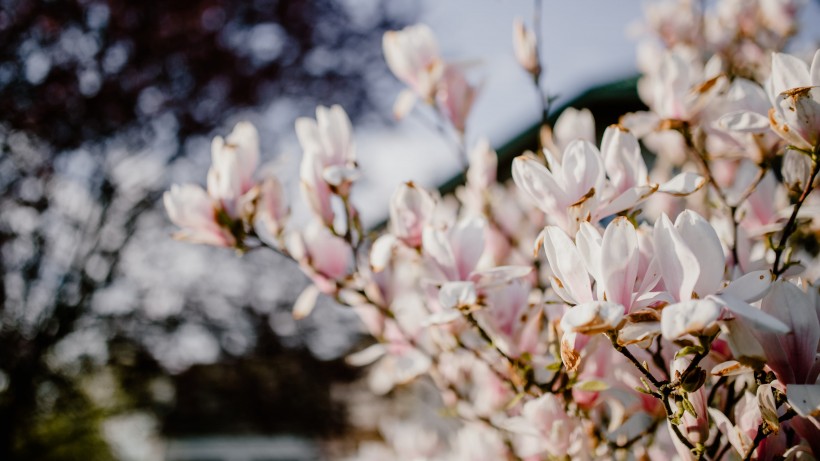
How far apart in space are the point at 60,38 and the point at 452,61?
8.58 ft

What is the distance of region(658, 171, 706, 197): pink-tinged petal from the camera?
65cm

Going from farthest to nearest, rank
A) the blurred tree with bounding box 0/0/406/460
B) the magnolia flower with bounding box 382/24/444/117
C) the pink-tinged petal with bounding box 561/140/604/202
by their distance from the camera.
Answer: the blurred tree with bounding box 0/0/406/460
the magnolia flower with bounding box 382/24/444/117
the pink-tinged petal with bounding box 561/140/604/202

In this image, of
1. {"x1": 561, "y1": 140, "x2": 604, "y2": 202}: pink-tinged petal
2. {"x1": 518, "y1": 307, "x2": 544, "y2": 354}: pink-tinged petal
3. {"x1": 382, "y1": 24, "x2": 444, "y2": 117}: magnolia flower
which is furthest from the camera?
{"x1": 382, "y1": 24, "x2": 444, "y2": 117}: magnolia flower

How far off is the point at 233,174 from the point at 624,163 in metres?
0.53

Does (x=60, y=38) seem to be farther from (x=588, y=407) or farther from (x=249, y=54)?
(x=588, y=407)

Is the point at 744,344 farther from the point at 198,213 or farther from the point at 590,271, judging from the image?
the point at 198,213

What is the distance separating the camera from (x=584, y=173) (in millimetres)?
668

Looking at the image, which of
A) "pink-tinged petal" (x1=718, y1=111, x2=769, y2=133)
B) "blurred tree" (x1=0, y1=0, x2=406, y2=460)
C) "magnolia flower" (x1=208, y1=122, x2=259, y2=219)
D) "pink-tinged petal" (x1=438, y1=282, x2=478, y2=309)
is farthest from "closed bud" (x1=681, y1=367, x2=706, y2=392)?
"blurred tree" (x1=0, y1=0, x2=406, y2=460)

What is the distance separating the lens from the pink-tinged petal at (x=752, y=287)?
1.63 ft

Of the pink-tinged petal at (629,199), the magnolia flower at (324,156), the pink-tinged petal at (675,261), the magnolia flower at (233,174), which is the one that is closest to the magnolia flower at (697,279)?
the pink-tinged petal at (675,261)

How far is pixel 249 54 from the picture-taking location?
11.5ft

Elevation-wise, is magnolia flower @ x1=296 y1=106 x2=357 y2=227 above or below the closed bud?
above

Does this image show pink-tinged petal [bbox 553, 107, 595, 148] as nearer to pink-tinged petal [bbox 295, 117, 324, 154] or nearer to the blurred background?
pink-tinged petal [bbox 295, 117, 324, 154]

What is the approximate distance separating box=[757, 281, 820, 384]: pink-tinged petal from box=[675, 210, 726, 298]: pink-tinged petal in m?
0.06
